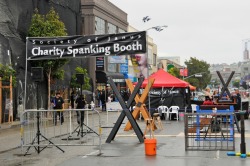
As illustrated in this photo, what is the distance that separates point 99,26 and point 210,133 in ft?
138

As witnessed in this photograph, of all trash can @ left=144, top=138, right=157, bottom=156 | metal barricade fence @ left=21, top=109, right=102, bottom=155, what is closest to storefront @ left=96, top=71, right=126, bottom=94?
metal barricade fence @ left=21, top=109, right=102, bottom=155

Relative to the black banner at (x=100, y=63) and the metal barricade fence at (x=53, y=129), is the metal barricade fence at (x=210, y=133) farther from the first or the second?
the black banner at (x=100, y=63)

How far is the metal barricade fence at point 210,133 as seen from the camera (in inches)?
498

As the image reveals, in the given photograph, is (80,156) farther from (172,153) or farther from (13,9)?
(13,9)

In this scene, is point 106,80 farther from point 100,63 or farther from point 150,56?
point 150,56

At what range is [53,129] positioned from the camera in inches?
577

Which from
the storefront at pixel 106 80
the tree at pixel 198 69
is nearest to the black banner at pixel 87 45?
the storefront at pixel 106 80

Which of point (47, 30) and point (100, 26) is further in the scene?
point (100, 26)

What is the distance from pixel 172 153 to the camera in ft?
40.1

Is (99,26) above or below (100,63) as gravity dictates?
above

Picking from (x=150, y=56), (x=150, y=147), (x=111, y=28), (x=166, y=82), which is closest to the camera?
(x=150, y=147)

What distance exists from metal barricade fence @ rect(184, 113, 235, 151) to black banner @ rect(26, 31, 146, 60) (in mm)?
3261

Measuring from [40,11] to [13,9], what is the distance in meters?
4.28

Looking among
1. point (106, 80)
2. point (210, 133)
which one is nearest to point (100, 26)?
point (106, 80)
